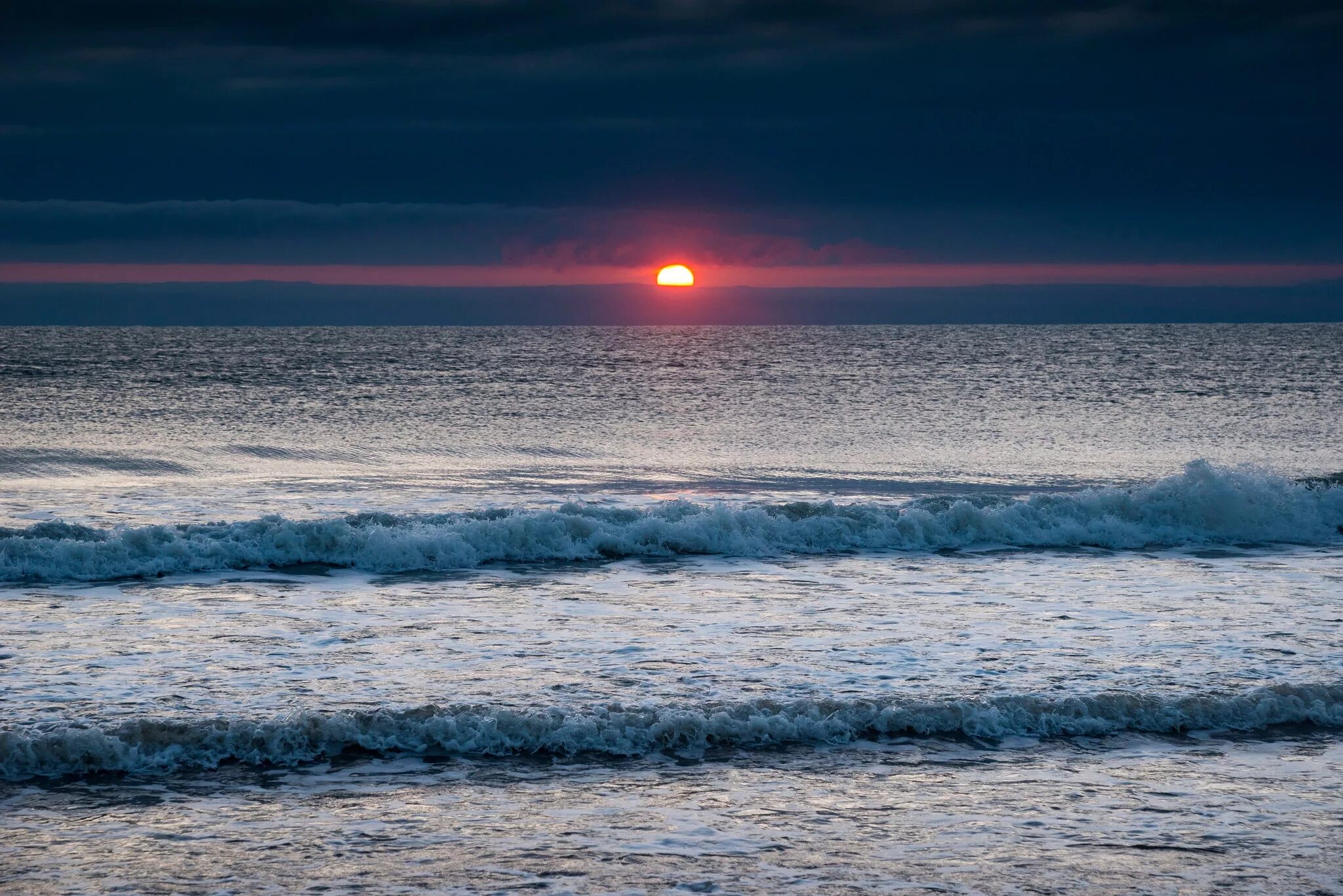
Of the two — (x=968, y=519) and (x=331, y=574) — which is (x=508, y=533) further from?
(x=968, y=519)

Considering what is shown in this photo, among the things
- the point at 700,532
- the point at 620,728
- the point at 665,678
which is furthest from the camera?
the point at 700,532

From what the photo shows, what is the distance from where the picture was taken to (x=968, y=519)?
20.5 meters

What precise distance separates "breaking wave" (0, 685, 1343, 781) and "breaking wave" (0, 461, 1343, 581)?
794 cm

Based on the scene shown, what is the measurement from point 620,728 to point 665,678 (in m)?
1.49

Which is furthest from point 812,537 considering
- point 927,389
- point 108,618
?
point 927,389

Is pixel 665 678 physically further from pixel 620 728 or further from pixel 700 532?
pixel 700 532

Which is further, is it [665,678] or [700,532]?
[700,532]

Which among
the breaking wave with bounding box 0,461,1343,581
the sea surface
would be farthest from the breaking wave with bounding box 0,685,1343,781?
the breaking wave with bounding box 0,461,1343,581

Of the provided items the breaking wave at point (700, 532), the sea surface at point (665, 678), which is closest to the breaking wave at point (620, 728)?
the sea surface at point (665, 678)

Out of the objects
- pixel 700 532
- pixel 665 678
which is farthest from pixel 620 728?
pixel 700 532

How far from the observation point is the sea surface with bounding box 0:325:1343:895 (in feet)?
24.0

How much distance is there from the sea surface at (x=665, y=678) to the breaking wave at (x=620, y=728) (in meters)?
0.03

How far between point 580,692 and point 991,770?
3585 mm

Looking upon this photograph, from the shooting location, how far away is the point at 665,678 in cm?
1098
